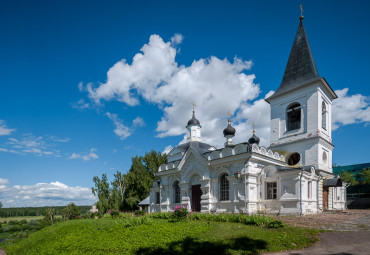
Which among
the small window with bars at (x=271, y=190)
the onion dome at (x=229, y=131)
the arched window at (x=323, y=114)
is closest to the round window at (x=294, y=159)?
the arched window at (x=323, y=114)

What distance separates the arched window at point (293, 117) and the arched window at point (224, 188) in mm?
7725

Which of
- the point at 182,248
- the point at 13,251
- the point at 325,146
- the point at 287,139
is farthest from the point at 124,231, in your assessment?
the point at 325,146

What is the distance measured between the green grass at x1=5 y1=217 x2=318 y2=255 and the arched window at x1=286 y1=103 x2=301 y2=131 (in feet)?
43.8

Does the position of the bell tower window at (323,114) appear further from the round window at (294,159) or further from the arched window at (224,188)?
the arched window at (224,188)

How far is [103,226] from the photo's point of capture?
1373 cm

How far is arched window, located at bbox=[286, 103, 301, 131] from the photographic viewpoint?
71.2 ft

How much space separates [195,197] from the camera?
802 inches

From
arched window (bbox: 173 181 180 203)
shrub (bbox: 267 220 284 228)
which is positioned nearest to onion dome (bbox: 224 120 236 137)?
arched window (bbox: 173 181 180 203)

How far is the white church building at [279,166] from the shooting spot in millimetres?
16484

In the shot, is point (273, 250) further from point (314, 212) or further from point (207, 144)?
point (207, 144)

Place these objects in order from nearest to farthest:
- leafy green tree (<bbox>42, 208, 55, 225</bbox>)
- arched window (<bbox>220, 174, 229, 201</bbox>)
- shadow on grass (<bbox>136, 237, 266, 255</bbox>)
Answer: shadow on grass (<bbox>136, 237, 266, 255</bbox>), arched window (<bbox>220, 174, 229, 201</bbox>), leafy green tree (<bbox>42, 208, 55, 225</bbox>)

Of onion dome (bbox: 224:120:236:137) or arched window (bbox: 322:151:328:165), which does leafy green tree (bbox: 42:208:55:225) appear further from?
arched window (bbox: 322:151:328:165)

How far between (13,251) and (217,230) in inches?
566

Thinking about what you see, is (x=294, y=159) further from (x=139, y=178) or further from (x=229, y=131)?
(x=139, y=178)
